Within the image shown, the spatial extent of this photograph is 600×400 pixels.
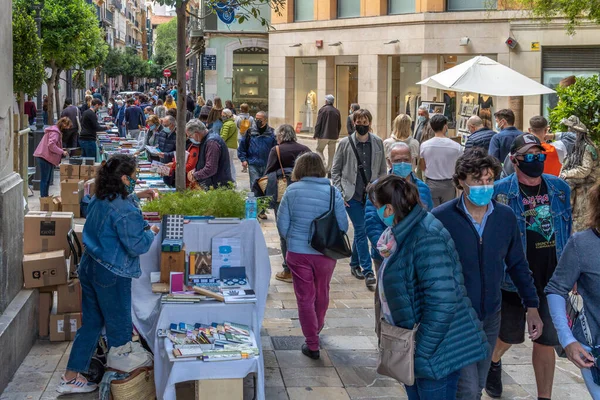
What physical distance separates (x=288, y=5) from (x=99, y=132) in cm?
1316

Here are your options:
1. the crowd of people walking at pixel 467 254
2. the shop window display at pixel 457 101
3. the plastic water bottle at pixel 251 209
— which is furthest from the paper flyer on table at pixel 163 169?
the shop window display at pixel 457 101

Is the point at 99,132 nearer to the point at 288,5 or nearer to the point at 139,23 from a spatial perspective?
the point at 288,5

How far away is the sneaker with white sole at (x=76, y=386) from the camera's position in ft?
21.6

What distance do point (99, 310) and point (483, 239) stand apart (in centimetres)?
304

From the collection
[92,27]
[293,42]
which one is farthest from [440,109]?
[92,27]

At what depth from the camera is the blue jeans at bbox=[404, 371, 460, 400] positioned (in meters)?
4.60

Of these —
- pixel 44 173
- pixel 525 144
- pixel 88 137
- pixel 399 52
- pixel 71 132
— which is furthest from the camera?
pixel 399 52

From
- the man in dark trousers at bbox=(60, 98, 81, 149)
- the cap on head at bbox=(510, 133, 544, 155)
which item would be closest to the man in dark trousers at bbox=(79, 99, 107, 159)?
the man in dark trousers at bbox=(60, 98, 81, 149)

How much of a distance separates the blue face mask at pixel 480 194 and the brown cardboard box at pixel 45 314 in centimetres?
440

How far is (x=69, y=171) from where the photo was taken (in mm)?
15258

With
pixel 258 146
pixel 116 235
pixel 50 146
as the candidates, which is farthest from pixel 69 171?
pixel 116 235

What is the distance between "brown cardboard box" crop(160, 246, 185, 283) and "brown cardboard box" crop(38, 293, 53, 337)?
5.41 ft

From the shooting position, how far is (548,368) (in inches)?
241

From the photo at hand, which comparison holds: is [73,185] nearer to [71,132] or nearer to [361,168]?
[361,168]
